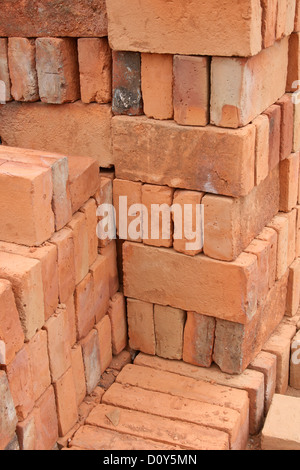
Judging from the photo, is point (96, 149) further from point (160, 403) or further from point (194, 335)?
point (160, 403)

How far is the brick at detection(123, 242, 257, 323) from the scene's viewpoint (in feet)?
17.8

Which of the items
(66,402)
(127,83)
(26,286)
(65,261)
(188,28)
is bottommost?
(66,402)

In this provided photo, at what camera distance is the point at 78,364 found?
17.8 ft

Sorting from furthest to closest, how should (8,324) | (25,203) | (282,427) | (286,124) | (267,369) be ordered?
(267,369)
(286,124)
(282,427)
(25,203)
(8,324)

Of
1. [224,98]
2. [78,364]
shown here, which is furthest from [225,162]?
[78,364]

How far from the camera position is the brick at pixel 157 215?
547 cm

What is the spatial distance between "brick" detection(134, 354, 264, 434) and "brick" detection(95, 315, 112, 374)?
0.30m

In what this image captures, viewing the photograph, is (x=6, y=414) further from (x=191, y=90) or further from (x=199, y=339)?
(x=191, y=90)

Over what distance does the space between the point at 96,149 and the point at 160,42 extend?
1156 mm

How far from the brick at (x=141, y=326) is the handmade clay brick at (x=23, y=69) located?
2021 millimetres

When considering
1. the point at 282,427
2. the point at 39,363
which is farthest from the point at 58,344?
the point at 282,427

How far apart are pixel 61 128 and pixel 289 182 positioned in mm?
2103

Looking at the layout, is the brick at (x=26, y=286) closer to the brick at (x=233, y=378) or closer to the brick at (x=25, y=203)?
the brick at (x=25, y=203)

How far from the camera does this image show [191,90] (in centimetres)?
502
